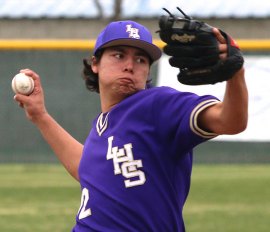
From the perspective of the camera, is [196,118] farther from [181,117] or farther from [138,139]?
[138,139]

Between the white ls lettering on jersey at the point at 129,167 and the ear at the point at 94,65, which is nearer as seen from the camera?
the white ls lettering on jersey at the point at 129,167

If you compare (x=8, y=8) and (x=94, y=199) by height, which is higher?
(x=8, y=8)

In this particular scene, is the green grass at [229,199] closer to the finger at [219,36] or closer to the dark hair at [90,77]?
the dark hair at [90,77]

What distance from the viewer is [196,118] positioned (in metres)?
2.92

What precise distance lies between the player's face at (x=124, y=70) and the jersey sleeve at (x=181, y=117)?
183 millimetres

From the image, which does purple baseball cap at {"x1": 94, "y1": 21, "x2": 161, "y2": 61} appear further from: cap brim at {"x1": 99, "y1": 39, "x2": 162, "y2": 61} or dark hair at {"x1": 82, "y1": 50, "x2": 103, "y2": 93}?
dark hair at {"x1": 82, "y1": 50, "x2": 103, "y2": 93}

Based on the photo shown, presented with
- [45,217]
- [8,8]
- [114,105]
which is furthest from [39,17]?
[114,105]

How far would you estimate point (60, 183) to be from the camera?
34.6 feet

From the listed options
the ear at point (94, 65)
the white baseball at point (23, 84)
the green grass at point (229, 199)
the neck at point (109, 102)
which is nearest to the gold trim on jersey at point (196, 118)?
the neck at point (109, 102)

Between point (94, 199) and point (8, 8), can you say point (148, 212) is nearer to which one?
point (94, 199)

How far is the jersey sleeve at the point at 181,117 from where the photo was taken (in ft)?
9.66

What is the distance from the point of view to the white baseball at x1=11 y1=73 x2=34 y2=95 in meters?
3.93

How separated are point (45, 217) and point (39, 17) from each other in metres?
14.1

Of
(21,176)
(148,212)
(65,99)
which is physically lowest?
(148,212)
